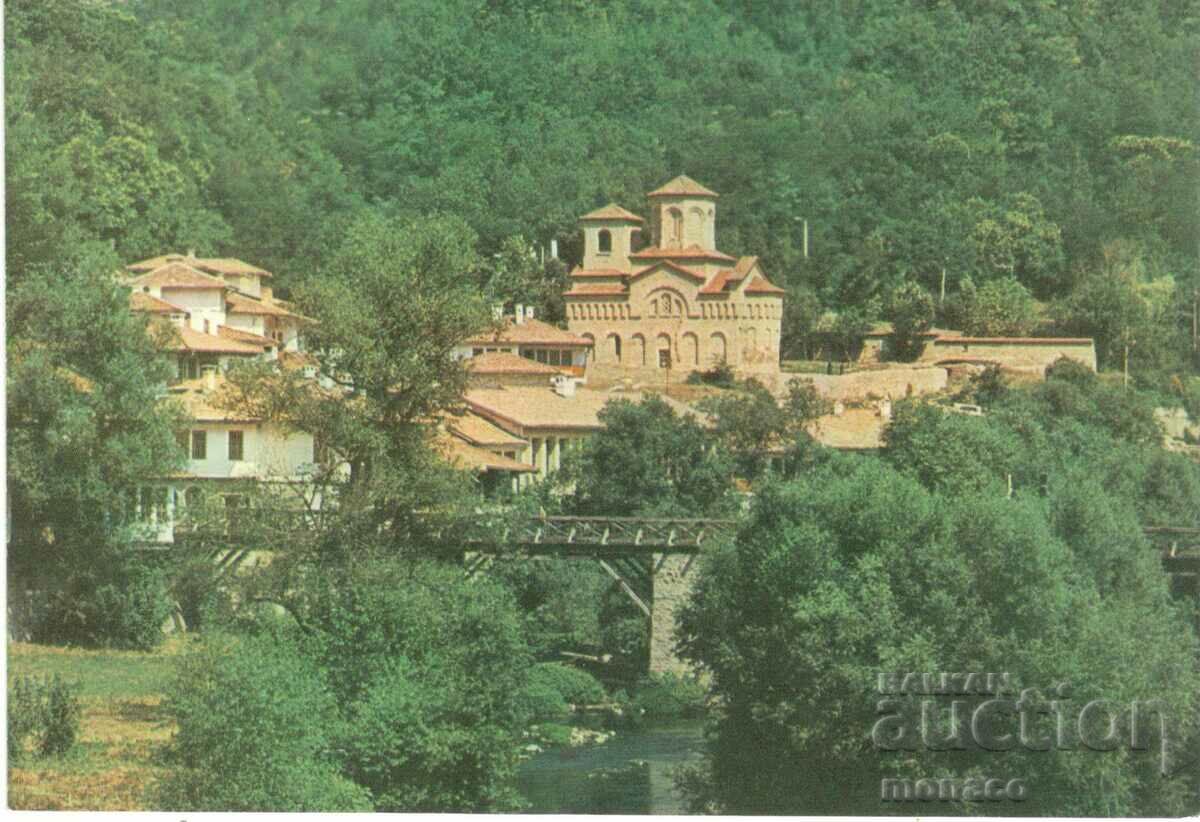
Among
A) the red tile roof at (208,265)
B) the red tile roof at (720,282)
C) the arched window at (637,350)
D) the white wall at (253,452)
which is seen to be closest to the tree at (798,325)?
the red tile roof at (720,282)

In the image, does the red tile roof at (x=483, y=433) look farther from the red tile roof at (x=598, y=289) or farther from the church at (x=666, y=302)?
the red tile roof at (x=598, y=289)

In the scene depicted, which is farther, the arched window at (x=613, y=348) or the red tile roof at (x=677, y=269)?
the red tile roof at (x=677, y=269)

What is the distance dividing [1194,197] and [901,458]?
8.46m

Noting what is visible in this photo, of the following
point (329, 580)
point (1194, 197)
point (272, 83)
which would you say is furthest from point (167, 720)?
point (272, 83)

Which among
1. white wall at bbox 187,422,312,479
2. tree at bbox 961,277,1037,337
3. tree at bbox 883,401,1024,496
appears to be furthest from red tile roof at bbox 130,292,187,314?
tree at bbox 961,277,1037,337

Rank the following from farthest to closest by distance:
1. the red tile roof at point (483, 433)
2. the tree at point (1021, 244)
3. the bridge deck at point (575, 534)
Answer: the tree at point (1021, 244) < the red tile roof at point (483, 433) < the bridge deck at point (575, 534)

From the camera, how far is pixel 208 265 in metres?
21.5

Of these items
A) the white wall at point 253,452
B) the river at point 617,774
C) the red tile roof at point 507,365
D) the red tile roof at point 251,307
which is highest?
the red tile roof at point 251,307

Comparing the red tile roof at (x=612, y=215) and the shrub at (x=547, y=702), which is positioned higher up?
the red tile roof at (x=612, y=215)

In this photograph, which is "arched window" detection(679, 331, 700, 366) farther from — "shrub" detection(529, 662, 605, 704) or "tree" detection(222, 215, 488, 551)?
"tree" detection(222, 215, 488, 551)

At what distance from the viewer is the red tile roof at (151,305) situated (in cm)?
1800

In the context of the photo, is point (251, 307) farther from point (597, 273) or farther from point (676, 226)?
point (676, 226)

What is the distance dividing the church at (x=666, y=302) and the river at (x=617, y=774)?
5206mm

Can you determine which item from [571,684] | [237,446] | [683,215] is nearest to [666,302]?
[683,215]
